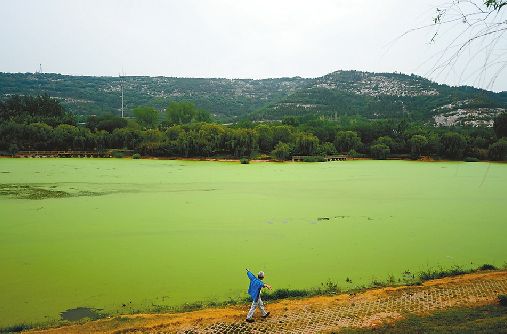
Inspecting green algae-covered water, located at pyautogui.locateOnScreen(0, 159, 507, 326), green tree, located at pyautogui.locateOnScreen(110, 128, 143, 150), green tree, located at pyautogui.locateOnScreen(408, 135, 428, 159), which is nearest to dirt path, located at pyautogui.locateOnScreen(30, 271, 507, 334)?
green algae-covered water, located at pyautogui.locateOnScreen(0, 159, 507, 326)

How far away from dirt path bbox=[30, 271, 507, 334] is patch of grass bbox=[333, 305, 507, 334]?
0.75ft

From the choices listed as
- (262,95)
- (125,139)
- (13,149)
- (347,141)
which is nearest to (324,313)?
(13,149)

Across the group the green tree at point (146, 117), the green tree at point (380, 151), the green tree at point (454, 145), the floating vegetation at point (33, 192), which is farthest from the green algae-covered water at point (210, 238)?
the green tree at point (146, 117)

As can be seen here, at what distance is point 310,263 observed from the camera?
735 centimetres

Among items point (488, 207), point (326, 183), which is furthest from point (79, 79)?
→ point (488, 207)

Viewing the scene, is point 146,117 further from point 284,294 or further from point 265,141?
point 284,294

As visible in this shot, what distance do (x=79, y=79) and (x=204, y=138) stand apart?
230ft

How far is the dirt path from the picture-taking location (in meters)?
4.80

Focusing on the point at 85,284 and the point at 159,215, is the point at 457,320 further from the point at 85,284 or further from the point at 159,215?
the point at 159,215

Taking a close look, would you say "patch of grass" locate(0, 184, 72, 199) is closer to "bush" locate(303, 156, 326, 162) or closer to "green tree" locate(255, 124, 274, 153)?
"bush" locate(303, 156, 326, 162)

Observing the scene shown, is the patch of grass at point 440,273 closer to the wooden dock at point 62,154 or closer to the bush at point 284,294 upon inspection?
the bush at point 284,294

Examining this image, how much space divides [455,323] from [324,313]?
1457 mm

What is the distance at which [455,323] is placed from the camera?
4586mm

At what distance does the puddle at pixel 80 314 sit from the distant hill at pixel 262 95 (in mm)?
53016
